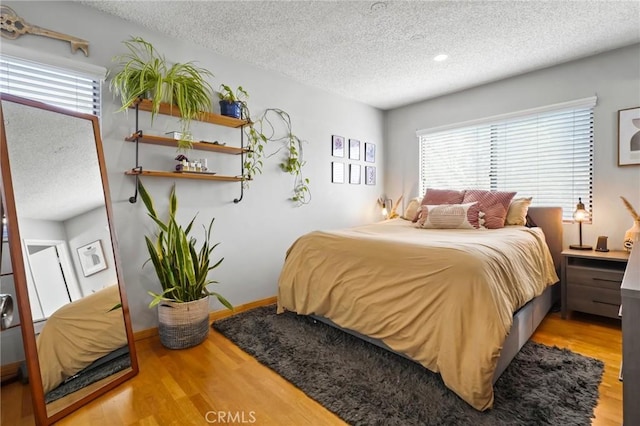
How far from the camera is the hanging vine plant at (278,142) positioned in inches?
113

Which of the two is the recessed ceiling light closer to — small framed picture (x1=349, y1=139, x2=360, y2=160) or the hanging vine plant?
the hanging vine plant

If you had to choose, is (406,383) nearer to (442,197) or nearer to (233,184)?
(233,184)

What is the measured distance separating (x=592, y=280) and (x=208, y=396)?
2.93m

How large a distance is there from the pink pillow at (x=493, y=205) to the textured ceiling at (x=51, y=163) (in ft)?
10.3

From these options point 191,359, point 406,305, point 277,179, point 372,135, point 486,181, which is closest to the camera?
point 406,305

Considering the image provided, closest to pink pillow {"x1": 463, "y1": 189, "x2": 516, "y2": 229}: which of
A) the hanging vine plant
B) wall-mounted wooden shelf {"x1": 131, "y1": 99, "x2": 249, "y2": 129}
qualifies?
the hanging vine plant

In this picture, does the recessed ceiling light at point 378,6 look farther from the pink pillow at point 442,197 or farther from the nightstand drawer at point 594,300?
the nightstand drawer at point 594,300

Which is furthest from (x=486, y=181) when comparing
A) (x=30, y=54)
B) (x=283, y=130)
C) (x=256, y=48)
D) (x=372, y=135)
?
(x=30, y=54)

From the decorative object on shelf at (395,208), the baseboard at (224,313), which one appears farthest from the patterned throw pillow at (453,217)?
the baseboard at (224,313)

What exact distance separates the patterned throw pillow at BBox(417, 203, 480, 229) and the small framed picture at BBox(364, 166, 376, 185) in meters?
1.31

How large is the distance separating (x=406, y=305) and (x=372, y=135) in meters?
3.03

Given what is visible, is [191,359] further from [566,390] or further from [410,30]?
[410,30]

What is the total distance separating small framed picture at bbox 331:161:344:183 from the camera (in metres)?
3.72

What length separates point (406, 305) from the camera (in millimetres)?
1713
